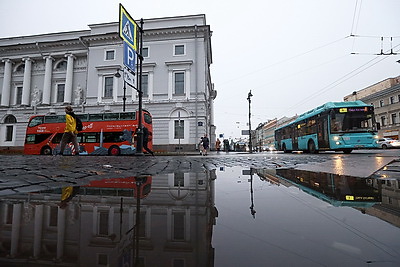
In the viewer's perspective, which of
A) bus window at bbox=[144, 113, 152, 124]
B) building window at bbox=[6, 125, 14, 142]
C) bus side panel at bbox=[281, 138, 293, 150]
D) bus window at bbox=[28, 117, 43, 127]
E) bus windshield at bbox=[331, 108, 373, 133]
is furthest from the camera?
building window at bbox=[6, 125, 14, 142]

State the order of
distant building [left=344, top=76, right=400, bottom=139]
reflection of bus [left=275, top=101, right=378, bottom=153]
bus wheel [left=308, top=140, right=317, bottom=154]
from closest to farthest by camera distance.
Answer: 1. reflection of bus [left=275, top=101, right=378, bottom=153]
2. bus wheel [left=308, top=140, right=317, bottom=154]
3. distant building [left=344, top=76, right=400, bottom=139]

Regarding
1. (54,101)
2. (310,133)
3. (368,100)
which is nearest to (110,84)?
(54,101)

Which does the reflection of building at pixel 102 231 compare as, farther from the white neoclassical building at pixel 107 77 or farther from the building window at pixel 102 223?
the white neoclassical building at pixel 107 77

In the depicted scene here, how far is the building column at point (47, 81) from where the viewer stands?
27.8m

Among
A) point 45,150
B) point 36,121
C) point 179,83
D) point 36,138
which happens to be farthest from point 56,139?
point 179,83

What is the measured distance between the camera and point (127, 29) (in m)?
9.38

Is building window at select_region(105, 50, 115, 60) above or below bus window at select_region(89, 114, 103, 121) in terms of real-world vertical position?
above

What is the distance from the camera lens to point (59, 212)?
4.33ft

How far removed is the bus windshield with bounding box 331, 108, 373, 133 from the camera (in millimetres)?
12484

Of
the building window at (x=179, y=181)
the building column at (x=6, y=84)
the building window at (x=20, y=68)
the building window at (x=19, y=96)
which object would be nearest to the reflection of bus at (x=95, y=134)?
the building window at (x=179, y=181)

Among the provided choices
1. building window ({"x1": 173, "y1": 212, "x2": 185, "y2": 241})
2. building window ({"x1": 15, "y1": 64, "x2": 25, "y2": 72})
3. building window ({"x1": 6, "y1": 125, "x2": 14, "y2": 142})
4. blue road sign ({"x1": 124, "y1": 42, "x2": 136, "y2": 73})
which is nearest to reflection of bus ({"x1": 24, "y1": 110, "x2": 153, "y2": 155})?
blue road sign ({"x1": 124, "y1": 42, "x2": 136, "y2": 73})

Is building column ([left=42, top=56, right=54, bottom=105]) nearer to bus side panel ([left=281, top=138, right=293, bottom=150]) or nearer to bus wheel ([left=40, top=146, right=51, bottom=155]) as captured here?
bus wheel ([left=40, top=146, right=51, bottom=155])

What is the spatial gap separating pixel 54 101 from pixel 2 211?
33030mm

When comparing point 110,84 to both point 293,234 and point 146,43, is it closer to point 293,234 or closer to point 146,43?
point 146,43
